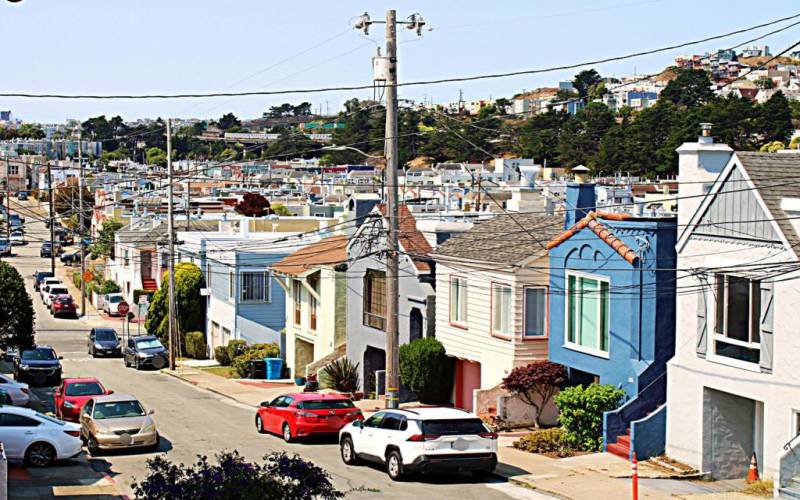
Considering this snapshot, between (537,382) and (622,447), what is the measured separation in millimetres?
4610

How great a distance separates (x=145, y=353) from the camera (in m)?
52.8

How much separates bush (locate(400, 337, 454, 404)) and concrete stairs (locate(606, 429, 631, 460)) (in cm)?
940

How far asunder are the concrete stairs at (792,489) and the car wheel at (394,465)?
695cm

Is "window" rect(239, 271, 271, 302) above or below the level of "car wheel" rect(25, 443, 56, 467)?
above

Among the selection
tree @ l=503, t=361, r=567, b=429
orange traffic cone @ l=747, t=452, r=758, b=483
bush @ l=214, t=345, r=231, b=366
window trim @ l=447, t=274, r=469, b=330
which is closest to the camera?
orange traffic cone @ l=747, t=452, r=758, b=483

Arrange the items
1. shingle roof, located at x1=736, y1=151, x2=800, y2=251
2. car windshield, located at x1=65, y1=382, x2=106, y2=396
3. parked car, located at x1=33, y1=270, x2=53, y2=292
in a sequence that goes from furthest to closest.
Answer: parked car, located at x1=33, y1=270, x2=53, y2=292, car windshield, located at x1=65, y1=382, x2=106, y2=396, shingle roof, located at x1=736, y1=151, x2=800, y2=251

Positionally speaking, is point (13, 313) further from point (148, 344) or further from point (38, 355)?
point (148, 344)

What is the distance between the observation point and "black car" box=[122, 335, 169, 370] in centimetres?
5278

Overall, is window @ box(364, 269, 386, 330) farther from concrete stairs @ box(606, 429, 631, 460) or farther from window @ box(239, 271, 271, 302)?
window @ box(239, 271, 271, 302)

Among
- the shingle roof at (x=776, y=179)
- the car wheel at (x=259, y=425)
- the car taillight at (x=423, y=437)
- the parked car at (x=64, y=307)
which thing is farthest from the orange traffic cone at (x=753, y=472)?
the parked car at (x=64, y=307)

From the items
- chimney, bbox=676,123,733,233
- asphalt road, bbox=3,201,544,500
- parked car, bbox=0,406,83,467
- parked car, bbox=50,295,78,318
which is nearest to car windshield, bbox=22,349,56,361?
asphalt road, bbox=3,201,544,500

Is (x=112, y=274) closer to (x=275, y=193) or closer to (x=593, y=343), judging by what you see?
(x=275, y=193)

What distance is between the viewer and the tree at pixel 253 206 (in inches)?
3711

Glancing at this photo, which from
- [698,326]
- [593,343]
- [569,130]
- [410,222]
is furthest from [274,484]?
[569,130]
